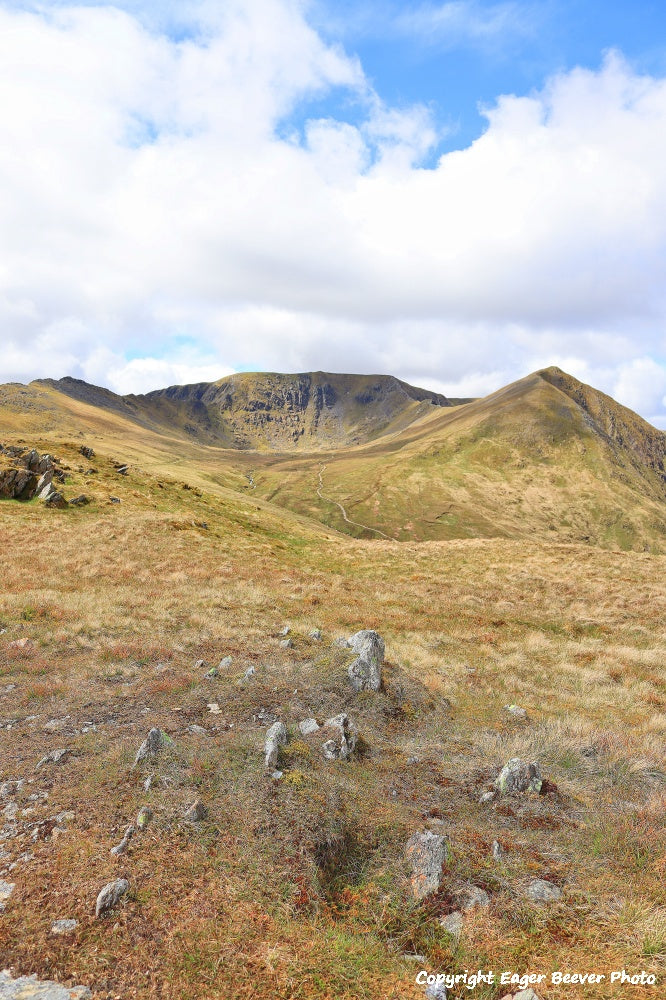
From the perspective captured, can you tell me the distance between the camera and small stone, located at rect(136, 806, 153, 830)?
7.47 metres

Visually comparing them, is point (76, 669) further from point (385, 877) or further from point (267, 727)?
point (385, 877)

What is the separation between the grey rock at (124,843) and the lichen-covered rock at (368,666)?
693 cm

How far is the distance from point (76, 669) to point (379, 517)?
13615 centimetres

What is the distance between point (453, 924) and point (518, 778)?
11.5 feet

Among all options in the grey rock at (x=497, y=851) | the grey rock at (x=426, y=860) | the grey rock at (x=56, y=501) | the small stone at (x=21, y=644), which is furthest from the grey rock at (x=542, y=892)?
the grey rock at (x=56, y=501)

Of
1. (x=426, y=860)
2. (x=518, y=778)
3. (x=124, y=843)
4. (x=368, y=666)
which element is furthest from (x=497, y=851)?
(x=368, y=666)

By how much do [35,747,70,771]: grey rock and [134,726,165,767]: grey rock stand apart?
5.65ft

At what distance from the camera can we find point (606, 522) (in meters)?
166

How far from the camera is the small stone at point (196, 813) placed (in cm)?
761

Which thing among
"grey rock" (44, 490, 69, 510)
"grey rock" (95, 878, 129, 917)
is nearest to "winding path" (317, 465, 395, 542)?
"grey rock" (44, 490, 69, 510)

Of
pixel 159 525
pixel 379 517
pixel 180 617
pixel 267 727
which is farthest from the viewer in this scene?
pixel 379 517

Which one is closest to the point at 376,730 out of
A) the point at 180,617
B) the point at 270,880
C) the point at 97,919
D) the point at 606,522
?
the point at 270,880

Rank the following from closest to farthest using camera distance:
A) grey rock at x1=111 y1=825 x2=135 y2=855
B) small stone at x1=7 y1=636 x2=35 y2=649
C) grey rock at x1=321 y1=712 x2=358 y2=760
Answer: grey rock at x1=111 y1=825 x2=135 y2=855 < grey rock at x1=321 y1=712 x2=358 y2=760 < small stone at x1=7 y1=636 x2=35 y2=649

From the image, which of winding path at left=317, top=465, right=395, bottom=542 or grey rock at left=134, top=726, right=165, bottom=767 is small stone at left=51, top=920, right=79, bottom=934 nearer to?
grey rock at left=134, top=726, right=165, bottom=767
